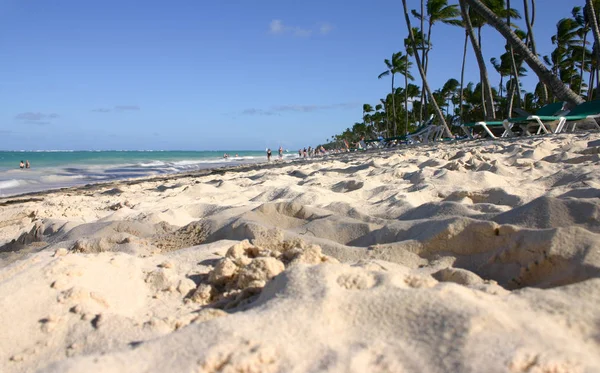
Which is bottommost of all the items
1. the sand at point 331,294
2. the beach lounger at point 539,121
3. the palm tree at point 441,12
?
the sand at point 331,294

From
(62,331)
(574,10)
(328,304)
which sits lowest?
(62,331)

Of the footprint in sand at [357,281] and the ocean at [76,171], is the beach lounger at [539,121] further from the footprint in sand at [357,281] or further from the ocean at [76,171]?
the ocean at [76,171]

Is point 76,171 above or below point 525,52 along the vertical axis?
below

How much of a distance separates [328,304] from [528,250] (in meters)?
0.87

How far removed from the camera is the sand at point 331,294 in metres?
1.03

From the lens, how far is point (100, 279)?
172 cm

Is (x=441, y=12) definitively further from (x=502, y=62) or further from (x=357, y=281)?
(x=357, y=281)

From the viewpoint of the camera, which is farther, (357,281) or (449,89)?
(449,89)

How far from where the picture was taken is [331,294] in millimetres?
1282

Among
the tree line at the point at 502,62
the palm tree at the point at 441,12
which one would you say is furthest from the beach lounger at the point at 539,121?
the palm tree at the point at 441,12

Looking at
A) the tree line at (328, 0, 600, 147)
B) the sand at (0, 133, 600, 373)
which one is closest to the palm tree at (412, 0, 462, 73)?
the tree line at (328, 0, 600, 147)

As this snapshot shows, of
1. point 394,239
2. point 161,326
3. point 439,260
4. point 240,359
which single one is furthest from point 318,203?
point 240,359

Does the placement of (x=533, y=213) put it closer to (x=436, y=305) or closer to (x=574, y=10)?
→ (x=436, y=305)

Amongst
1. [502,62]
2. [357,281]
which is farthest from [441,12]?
[357,281]
